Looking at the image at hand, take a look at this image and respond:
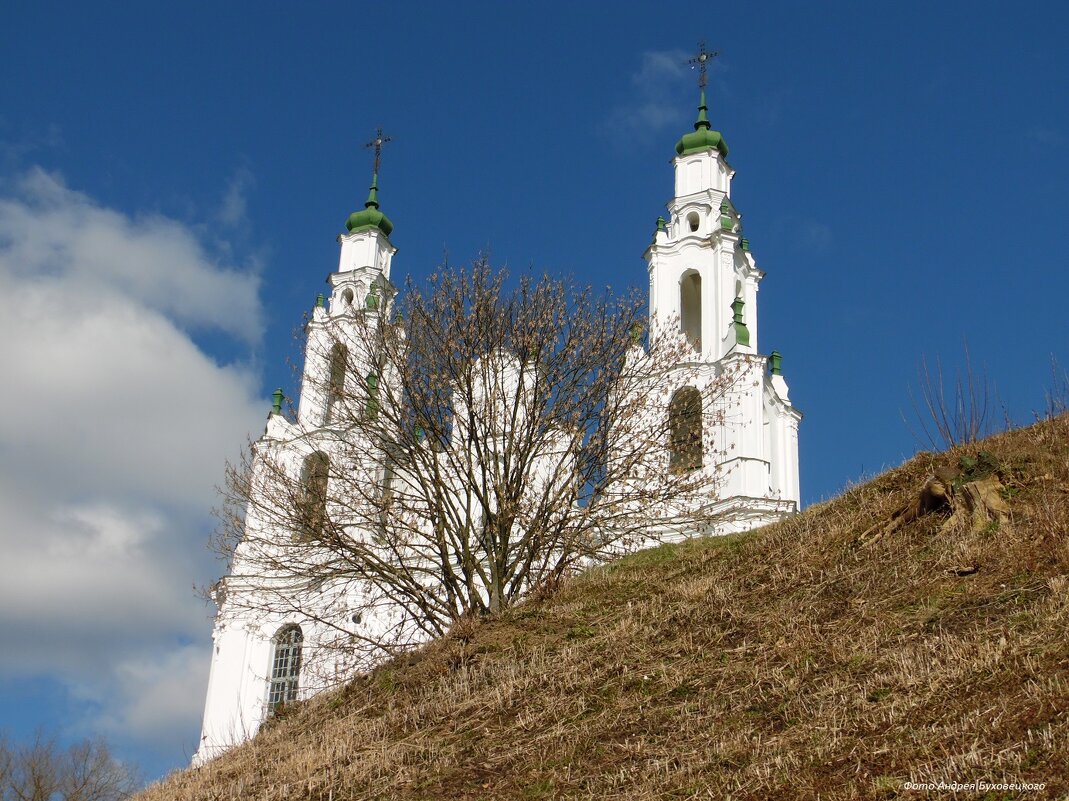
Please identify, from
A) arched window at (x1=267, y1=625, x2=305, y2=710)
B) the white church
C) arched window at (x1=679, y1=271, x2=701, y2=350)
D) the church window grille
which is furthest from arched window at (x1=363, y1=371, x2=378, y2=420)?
arched window at (x1=679, y1=271, x2=701, y2=350)

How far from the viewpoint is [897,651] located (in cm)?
938

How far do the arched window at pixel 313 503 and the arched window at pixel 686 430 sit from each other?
247 inches

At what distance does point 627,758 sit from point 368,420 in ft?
39.7

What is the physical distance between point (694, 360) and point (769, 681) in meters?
28.0

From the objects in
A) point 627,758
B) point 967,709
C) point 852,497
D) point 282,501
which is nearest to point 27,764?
point 282,501

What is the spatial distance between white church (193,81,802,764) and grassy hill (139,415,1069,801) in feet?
49.6

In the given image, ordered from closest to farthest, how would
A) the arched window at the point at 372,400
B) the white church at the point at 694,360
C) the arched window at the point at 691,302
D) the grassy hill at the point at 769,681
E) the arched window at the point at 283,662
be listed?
the grassy hill at the point at 769,681
the arched window at the point at 372,400
the white church at the point at 694,360
the arched window at the point at 283,662
the arched window at the point at 691,302

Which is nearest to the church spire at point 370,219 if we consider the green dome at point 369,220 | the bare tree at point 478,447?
the green dome at point 369,220

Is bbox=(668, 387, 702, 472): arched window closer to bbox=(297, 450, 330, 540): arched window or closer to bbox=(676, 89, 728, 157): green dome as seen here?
bbox=(297, 450, 330, 540): arched window

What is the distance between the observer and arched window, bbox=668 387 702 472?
67.6 ft

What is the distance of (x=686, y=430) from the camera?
866 inches

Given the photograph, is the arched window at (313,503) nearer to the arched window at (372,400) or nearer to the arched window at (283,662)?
the arched window at (372,400)

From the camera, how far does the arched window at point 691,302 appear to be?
41438mm

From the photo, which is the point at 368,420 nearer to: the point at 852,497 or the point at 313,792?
the point at 852,497
